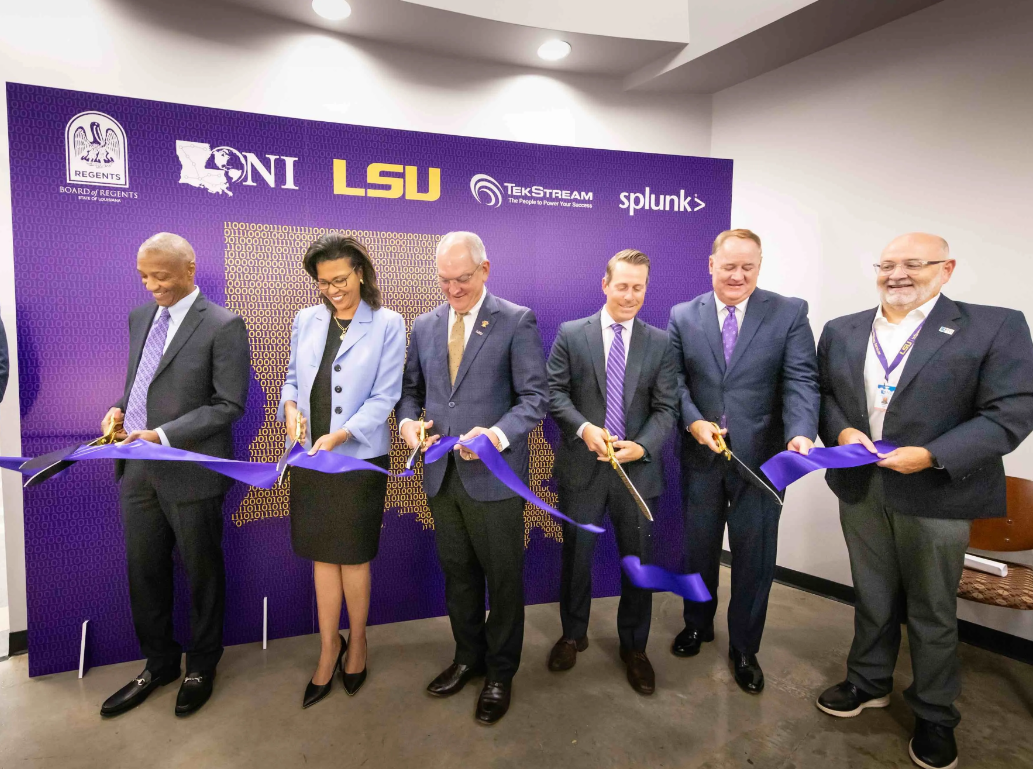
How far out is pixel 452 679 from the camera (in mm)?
2898

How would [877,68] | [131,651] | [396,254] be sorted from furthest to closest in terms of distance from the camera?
[877,68] < [396,254] < [131,651]

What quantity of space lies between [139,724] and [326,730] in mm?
918

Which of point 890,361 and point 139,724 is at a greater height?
point 890,361

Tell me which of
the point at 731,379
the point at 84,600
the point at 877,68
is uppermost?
the point at 877,68

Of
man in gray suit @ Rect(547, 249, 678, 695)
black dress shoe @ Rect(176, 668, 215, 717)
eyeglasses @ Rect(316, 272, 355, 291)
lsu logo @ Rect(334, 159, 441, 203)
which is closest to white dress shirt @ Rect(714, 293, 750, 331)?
man in gray suit @ Rect(547, 249, 678, 695)

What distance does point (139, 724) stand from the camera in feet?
8.70

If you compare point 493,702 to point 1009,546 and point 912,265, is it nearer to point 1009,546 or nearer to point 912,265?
point 912,265

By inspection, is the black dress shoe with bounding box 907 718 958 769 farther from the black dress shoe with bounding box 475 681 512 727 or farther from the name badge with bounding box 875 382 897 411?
the black dress shoe with bounding box 475 681 512 727

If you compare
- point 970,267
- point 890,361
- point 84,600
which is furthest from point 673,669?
point 84,600

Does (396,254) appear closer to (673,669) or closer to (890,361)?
(890,361)

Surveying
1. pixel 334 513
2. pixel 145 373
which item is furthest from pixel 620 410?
pixel 145 373

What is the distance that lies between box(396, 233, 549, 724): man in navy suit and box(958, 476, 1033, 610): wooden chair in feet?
7.62

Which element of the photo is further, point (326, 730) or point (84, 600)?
point (84, 600)

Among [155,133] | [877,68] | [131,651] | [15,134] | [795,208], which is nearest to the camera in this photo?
[15,134]
